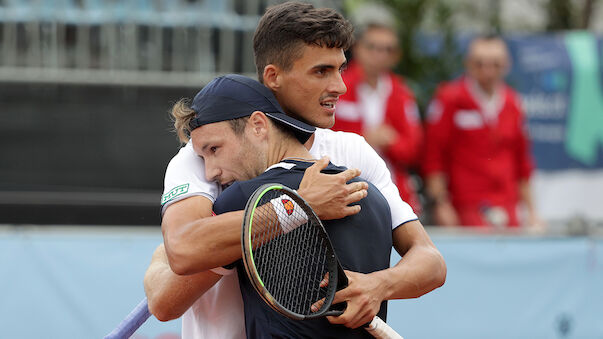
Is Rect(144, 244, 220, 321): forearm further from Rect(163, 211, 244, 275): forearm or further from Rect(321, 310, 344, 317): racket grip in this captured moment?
Rect(321, 310, 344, 317): racket grip

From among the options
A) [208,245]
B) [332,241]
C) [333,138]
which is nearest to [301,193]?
[332,241]

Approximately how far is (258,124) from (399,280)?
0.65 m

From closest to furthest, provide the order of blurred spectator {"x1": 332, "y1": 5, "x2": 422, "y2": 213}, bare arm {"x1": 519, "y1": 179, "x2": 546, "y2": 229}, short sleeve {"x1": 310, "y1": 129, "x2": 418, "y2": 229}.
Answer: short sleeve {"x1": 310, "y1": 129, "x2": 418, "y2": 229} → blurred spectator {"x1": 332, "y1": 5, "x2": 422, "y2": 213} → bare arm {"x1": 519, "y1": 179, "x2": 546, "y2": 229}

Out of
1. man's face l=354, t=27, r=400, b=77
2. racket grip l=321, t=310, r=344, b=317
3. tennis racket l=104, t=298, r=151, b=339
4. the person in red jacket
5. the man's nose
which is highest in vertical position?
the man's nose

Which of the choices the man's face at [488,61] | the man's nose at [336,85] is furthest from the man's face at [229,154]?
the man's face at [488,61]

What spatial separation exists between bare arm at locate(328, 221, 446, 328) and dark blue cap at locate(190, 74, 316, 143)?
19.7 inches

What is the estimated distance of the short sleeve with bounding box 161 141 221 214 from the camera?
278 centimetres

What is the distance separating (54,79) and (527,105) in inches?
174

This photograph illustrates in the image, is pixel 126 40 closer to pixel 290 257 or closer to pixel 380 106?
pixel 380 106

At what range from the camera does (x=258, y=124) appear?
2809mm

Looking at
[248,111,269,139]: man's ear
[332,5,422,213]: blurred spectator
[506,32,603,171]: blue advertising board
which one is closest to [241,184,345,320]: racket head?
[248,111,269,139]: man's ear

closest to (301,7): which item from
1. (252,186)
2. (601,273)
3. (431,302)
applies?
(252,186)

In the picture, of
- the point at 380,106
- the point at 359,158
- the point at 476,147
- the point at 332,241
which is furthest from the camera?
the point at 476,147

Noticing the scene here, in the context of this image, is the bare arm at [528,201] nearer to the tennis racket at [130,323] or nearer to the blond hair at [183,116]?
the tennis racket at [130,323]
